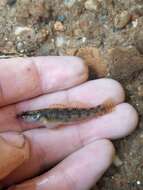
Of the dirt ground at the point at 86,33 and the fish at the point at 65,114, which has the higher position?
the dirt ground at the point at 86,33

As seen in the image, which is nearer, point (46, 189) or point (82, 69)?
point (46, 189)

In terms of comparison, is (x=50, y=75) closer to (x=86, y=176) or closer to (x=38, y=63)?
(x=38, y=63)

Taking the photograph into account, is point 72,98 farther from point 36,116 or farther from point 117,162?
point 117,162

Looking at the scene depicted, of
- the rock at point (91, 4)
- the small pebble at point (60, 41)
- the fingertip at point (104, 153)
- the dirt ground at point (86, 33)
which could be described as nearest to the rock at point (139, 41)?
the dirt ground at point (86, 33)

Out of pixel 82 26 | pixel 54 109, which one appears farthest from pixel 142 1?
pixel 54 109

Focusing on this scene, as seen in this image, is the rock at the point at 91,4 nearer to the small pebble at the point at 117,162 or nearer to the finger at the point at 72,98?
the finger at the point at 72,98

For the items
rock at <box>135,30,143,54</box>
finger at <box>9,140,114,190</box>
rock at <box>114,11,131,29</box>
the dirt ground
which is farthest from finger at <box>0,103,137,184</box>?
rock at <box>114,11,131,29</box>

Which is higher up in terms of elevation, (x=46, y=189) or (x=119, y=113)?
(x=119, y=113)
